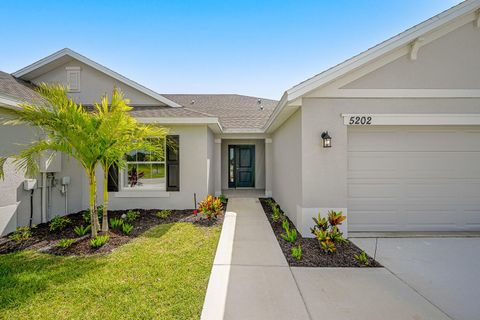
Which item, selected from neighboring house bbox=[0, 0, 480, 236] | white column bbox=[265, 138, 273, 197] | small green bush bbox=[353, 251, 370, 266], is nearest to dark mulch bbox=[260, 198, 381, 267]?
small green bush bbox=[353, 251, 370, 266]

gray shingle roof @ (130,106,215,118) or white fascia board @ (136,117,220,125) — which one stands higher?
gray shingle roof @ (130,106,215,118)

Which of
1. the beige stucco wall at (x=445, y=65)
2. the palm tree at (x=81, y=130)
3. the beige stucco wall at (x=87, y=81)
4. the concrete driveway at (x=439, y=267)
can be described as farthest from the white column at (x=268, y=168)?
the beige stucco wall at (x=87, y=81)

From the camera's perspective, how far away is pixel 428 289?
2977 millimetres

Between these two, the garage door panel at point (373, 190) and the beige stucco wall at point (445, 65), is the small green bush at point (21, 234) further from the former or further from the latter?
the beige stucco wall at point (445, 65)

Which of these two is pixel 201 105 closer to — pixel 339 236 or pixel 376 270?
pixel 339 236

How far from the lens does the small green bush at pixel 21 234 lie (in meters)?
4.64

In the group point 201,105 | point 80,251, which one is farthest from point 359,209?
point 201,105

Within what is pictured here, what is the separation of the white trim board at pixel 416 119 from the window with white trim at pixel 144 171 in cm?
586

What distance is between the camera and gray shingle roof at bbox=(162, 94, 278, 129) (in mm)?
9719

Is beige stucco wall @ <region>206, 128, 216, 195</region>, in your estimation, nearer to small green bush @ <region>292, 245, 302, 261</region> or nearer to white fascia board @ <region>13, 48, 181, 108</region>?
white fascia board @ <region>13, 48, 181, 108</region>

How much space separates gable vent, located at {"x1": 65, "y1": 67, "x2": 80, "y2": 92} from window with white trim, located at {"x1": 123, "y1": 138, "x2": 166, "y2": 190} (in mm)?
3418

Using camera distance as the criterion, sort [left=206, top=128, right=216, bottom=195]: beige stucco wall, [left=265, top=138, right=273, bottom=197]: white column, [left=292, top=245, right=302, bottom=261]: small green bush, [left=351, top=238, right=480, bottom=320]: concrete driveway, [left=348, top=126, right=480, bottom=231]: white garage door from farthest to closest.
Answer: [left=265, top=138, right=273, bottom=197]: white column, [left=206, top=128, right=216, bottom=195]: beige stucco wall, [left=348, top=126, right=480, bottom=231]: white garage door, [left=292, top=245, right=302, bottom=261]: small green bush, [left=351, top=238, right=480, bottom=320]: concrete driveway

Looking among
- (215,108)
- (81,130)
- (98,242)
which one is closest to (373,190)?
(98,242)

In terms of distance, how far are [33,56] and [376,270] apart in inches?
477
